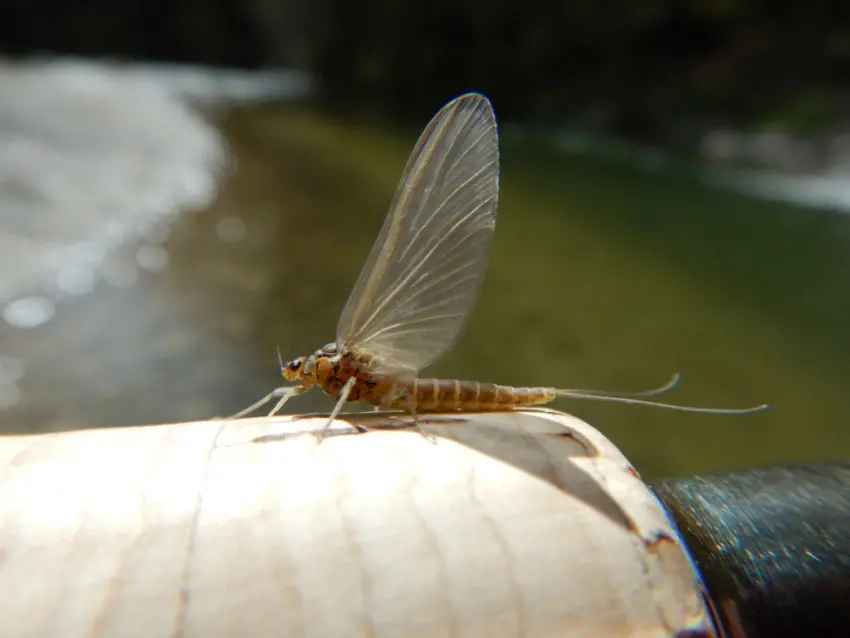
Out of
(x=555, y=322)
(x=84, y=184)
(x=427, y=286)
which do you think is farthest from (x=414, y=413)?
(x=84, y=184)

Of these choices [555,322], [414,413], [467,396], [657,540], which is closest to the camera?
[657,540]

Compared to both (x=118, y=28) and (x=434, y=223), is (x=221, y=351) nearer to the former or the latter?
(x=434, y=223)

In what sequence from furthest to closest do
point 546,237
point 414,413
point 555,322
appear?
point 546,237
point 555,322
point 414,413

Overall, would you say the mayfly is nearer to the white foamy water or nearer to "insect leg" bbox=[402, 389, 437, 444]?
"insect leg" bbox=[402, 389, 437, 444]

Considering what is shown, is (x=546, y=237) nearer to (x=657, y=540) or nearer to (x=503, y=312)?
(x=503, y=312)

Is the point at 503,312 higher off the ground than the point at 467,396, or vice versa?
the point at 503,312

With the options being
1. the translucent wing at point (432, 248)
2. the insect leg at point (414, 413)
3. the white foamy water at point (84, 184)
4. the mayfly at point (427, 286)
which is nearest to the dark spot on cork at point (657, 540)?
the insect leg at point (414, 413)
